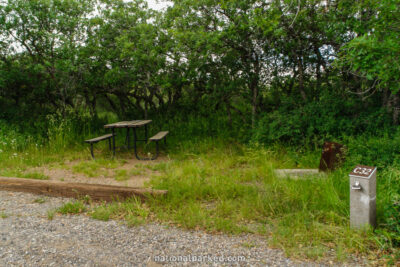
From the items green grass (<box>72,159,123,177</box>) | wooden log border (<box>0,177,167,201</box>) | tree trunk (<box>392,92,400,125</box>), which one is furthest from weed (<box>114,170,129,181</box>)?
tree trunk (<box>392,92,400,125</box>)

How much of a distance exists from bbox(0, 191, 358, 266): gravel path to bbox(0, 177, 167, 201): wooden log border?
0.53m

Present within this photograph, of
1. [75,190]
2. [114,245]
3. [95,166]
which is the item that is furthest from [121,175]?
[114,245]

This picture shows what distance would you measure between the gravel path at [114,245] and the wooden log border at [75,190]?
0.53 metres

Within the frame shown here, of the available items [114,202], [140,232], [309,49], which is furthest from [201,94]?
[140,232]

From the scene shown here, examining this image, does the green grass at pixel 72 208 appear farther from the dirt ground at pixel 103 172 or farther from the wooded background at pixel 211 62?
the wooded background at pixel 211 62

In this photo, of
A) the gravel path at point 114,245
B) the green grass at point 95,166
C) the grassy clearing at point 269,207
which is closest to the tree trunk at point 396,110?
the grassy clearing at point 269,207

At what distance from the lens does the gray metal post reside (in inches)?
107

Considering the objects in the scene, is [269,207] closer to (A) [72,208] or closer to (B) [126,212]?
(B) [126,212]

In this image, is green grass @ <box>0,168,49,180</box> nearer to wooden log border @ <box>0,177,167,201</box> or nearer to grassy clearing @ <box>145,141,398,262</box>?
wooden log border @ <box>0,177,167,201</box>

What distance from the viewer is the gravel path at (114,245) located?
2.53 metres

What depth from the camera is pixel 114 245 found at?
9.25 ft

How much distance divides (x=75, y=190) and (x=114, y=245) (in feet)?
5.11

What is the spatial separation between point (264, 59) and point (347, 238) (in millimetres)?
4984

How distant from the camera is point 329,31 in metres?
4.98
